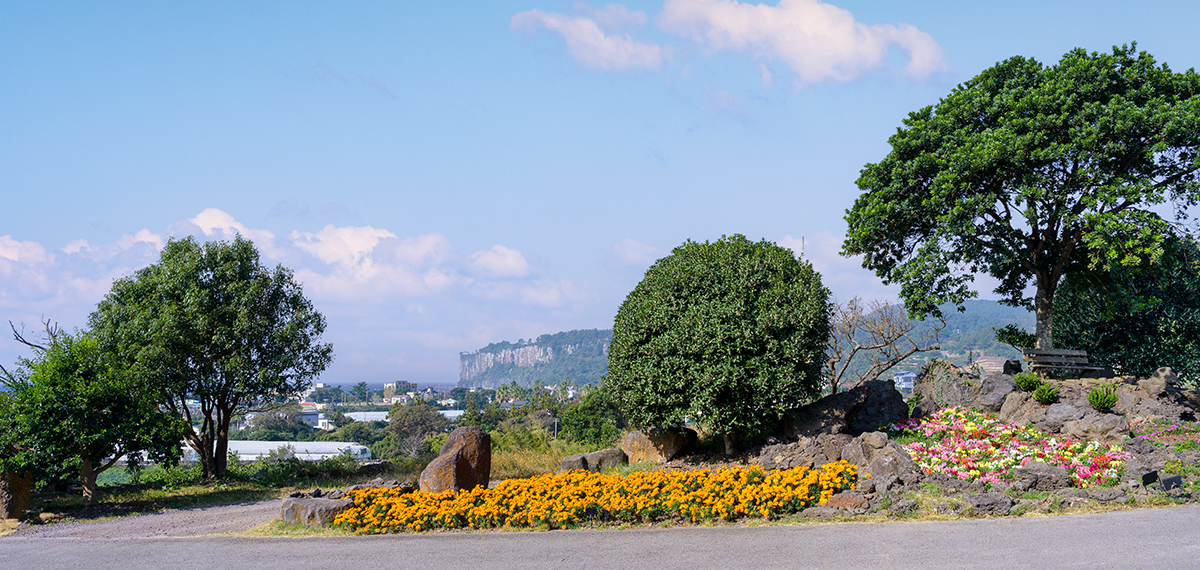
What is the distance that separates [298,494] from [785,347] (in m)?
10.2

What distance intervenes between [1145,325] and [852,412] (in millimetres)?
12684

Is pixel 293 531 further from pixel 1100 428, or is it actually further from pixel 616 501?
pixel 1100 428

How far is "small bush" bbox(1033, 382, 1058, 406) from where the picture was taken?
15.2 m

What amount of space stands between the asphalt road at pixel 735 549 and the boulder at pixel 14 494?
122 inches

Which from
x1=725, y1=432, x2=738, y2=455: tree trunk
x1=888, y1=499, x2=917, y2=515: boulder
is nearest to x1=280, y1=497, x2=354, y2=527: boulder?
x1=888, y1=499, x2=917, y2=515: boulder

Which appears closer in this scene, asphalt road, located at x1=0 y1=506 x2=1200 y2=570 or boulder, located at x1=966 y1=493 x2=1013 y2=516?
asphalt road, located at x1=0 y1=506 x2=1200 y2=570

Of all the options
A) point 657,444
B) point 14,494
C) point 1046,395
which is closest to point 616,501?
point 657,444

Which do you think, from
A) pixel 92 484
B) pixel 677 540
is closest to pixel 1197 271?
pixel 677 540

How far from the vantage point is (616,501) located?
10070 mm

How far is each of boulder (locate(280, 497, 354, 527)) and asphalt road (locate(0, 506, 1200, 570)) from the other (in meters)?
0.81

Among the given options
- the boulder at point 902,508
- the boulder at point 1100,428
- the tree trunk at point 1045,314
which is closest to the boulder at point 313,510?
the boulder at point 902,508

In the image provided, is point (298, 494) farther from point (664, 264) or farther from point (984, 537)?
point (984, 537)

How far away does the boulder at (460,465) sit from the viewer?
1220 cm

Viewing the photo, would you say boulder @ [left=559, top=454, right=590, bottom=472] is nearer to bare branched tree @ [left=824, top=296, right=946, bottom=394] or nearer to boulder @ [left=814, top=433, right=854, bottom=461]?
boulder @ [left=814, top=433, right=854, bottom=461]
